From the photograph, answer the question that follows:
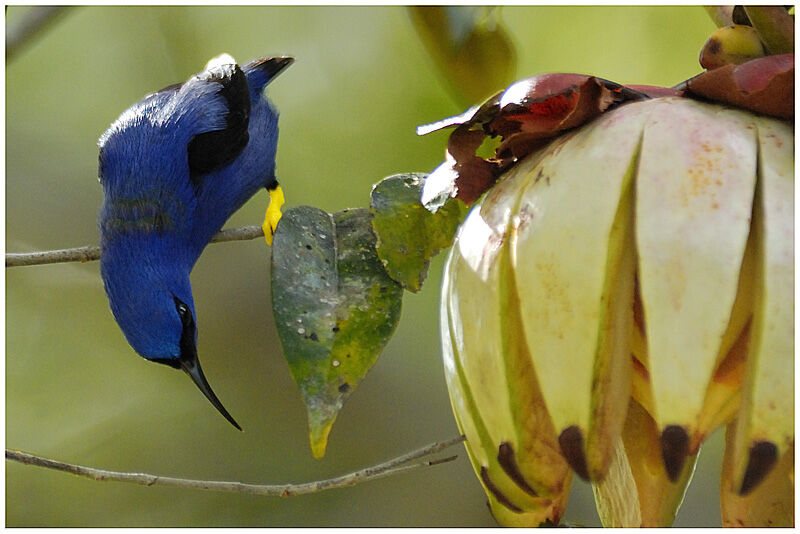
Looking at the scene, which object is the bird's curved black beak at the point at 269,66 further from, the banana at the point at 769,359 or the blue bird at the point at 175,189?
the banana at the point at 769,359

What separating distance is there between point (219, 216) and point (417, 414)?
0.95 m

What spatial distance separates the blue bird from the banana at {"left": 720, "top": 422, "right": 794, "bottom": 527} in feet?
3.99

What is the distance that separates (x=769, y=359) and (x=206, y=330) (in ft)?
8.16

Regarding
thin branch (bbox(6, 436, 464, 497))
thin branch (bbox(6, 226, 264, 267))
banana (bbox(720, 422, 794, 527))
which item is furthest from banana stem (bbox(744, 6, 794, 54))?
thin branch (bbox(6, 226, 264, 267))

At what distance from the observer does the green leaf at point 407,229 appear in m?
0.84

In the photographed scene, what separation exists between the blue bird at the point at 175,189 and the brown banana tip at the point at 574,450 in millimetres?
1209

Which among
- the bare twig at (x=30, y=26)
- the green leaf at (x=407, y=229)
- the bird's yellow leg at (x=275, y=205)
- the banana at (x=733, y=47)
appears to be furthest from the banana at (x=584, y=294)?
the bird's yellow leg at (x=275, y=205)

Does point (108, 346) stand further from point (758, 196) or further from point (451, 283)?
point (758, 196)

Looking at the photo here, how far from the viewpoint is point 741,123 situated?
590 millimetres

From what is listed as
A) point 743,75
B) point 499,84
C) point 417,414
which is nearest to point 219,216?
point 417,414

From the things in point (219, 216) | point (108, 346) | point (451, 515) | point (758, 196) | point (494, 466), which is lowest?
point (451, 515)

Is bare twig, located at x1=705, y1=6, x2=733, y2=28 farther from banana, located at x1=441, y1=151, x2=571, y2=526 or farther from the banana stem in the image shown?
banana, located at x1=441, y1=151, x2=571, y2=526

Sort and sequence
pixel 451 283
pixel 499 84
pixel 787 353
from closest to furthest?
pixel 787 353, pixel 451 283, pixel 499 84

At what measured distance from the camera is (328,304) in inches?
32.4
